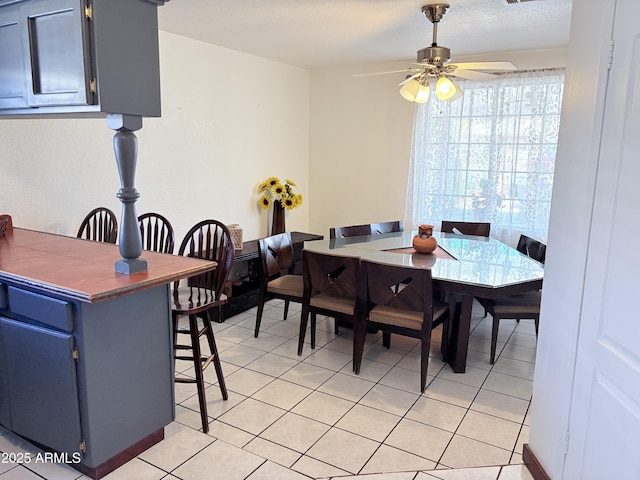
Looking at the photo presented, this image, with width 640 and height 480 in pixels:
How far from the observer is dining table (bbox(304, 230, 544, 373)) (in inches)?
113

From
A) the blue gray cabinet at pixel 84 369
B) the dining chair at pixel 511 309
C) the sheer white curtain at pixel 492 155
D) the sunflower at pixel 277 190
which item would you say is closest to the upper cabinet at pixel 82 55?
the blue gray cabinet at pixel 84 369

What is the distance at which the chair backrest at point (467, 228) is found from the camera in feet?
14.6

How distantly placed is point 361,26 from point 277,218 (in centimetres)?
215

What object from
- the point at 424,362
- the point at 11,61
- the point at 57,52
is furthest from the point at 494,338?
the point at 11,61

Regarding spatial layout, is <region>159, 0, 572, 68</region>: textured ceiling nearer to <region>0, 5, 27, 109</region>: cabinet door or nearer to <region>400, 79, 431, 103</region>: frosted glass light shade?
<region>400, 79, 431, 103</region>: frosted glass light shade

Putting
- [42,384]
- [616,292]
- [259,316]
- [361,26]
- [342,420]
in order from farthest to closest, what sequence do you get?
[259,316] → [361,26] → [342,420] → [42,384] → [616,292]

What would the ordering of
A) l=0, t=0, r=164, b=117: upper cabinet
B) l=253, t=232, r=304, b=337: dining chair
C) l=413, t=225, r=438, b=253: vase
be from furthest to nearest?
l=253, t=232, r=304, b=337: dining chair, l=413, t=225, r=438, b=253: vase, l=0, t=0, r=164, b=117: upper cabinet

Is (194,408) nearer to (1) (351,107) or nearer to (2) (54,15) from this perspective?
(2) (54,15)

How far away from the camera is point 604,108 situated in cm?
154

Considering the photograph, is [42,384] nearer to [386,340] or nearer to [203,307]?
[203,307]

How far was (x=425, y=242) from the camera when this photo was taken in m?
3.49

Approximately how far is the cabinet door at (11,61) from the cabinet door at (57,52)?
53mm

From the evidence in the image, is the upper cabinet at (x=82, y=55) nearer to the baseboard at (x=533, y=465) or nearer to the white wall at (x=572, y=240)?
the white wall at (x=572, y=240)

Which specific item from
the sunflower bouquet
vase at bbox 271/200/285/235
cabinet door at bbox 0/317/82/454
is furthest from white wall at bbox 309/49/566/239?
cabinet door at bbox 0/317/82/454
